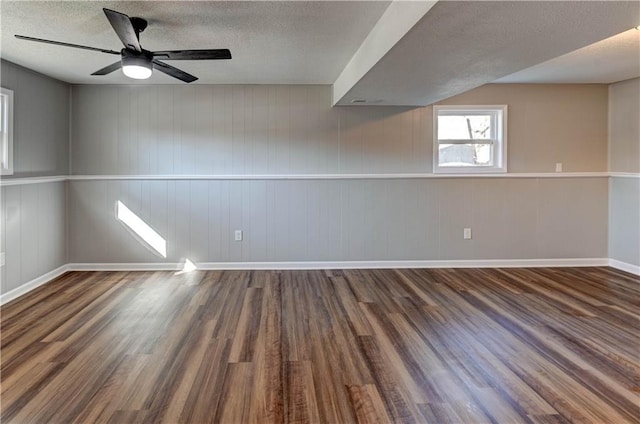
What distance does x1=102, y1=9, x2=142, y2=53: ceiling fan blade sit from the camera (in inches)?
88.4

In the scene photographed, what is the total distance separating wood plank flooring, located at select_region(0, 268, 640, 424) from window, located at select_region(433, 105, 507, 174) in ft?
5.16

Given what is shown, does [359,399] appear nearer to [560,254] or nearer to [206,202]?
[206,202]

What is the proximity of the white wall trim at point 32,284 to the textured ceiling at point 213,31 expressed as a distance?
220 centimetres

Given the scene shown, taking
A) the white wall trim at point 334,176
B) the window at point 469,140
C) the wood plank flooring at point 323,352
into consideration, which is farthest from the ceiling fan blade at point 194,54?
the window at point 469,140

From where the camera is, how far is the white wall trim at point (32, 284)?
3.98 metres

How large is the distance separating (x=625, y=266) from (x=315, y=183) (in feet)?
13.0

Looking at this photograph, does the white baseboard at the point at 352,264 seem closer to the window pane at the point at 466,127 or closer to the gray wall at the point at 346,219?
the gray wall at the point at 346,219

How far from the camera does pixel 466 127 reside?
545 cm

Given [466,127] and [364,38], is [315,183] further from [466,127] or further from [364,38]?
[364,38]

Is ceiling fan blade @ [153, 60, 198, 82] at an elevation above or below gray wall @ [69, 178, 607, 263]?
above

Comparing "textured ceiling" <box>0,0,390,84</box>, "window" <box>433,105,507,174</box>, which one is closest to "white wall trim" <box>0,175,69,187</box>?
"textured ceiling" <box>0,0,390,84</box>

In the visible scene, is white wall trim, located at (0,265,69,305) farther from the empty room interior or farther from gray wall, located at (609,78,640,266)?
gray wall, located at (609,78,640,266)

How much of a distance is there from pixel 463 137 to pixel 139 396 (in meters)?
4.67

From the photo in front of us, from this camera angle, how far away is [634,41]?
3.57 m
